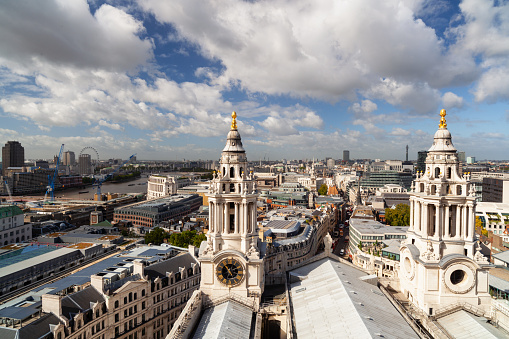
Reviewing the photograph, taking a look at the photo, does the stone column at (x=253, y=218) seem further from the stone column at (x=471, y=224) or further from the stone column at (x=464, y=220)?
the stone column at (x=471, y=224)

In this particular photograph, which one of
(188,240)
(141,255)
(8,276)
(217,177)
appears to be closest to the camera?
(217,177)

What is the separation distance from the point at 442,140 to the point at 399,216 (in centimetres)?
8430

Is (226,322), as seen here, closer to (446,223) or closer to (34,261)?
(446,223)

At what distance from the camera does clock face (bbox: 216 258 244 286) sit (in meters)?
30.0

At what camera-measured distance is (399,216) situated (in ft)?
350

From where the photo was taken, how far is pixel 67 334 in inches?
1202

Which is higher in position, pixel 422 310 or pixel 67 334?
pixel 422 310

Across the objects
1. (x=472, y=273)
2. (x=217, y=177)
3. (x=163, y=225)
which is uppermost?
(x=217, y=177)

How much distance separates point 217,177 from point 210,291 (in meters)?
10.6

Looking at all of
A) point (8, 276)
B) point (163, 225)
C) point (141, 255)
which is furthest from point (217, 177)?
point (163, 225)

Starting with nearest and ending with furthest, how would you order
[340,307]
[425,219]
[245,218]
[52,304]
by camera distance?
[340,307] → [425,219] → [52,304] → [245,218]

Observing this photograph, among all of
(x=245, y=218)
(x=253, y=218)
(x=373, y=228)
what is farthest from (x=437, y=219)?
(x=373, y=228)

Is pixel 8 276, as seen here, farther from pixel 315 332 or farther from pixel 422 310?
pixel 422 310

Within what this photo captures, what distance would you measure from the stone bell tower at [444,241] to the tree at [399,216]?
77.5 meters
